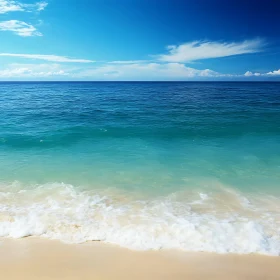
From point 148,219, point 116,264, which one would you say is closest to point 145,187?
point 148,219

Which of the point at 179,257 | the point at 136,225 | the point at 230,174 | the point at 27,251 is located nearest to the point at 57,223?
the point at 27,251

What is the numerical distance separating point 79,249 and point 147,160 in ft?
24.4

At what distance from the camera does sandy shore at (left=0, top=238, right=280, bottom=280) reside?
4.98 m

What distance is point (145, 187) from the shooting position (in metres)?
9.49

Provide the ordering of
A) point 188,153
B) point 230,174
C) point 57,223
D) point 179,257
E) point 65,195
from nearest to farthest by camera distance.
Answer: point 179,257 < point 57,223 < point 65,195 < point 230,174 < point 188,153

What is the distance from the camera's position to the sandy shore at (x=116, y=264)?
498 centimetres

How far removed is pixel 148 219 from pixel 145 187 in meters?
2.49

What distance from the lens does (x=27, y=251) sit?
18.7ft

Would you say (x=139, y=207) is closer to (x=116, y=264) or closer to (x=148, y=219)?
(x=148, y=219)

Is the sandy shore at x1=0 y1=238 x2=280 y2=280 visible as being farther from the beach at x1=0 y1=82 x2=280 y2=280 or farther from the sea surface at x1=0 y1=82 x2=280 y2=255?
the sea surface at x1=0 y1=82 x2=280 y2=255

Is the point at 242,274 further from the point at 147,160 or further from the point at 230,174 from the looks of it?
the point at 147,160

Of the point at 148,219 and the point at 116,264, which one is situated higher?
the point at 148,219

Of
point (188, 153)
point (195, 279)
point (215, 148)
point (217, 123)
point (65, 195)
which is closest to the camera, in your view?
point (195, 279)

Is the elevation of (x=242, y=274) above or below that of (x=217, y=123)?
below
